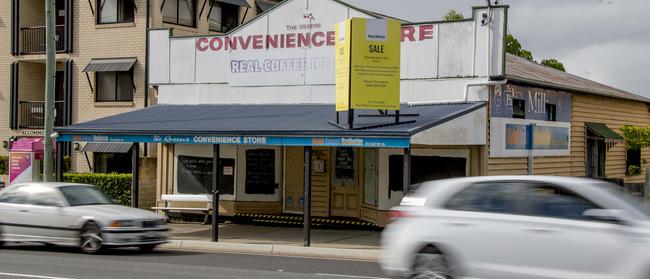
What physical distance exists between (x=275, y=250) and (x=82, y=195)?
398 centimetres

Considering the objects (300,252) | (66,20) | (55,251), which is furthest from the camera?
(66,20)

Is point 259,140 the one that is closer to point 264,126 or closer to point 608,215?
point 264,126

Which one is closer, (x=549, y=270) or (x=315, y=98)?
(x=549, y=270)

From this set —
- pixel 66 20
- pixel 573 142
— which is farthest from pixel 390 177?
pixel 66 20

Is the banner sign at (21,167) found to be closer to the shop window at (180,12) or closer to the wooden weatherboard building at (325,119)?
the wooden weatherboard building at (325,119)

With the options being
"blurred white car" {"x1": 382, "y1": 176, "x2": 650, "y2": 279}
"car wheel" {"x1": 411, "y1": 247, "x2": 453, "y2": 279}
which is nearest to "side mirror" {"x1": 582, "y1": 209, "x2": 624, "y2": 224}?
"blurred white car" {"x1": 382, "y1": 176, "x2": 650, "y2": 279}

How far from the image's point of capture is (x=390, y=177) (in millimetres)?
20719

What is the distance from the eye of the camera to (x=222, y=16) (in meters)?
32.4

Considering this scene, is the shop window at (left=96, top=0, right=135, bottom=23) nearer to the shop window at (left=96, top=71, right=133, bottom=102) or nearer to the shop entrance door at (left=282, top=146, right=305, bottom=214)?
the shop window at (left=96, top=71, right=133, bottom=102)

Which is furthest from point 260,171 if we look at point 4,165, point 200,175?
point 4,165

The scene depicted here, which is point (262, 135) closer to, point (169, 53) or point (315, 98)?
point (315, 98)

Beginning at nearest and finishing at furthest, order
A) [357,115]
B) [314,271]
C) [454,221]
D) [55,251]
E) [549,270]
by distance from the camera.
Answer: [549,270] → [454,221] → [314,271] → [55,251] → [357,115]

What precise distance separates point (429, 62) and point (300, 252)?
5.56 metres

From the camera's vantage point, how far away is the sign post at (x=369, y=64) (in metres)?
17.7
